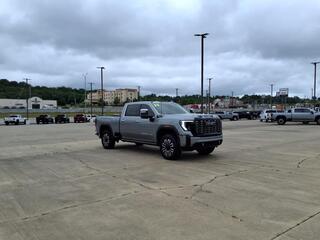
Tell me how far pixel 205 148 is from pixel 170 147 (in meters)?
1.29

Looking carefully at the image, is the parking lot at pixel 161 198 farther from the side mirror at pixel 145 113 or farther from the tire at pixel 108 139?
the tire at pixel 108 139

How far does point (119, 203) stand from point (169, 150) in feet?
18.1

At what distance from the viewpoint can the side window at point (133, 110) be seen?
14330 millimetres

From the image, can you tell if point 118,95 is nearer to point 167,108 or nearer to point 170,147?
point 167,108

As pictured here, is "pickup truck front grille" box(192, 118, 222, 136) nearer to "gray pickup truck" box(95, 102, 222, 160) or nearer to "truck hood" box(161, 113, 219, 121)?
"gray pickup truck" box(95, 102, 222, 160)

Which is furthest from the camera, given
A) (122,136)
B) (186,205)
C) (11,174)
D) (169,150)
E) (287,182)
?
(122,136)

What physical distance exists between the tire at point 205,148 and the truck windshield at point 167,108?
A: 1.47 m

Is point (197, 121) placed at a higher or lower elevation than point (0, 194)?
higher

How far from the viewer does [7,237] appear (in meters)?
5.21

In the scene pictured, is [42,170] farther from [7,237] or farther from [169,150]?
[7,237]

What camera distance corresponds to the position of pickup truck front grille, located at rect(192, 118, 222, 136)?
12.0 meters

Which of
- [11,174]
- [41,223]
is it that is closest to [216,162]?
[11,174]

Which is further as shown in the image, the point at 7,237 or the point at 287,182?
the point at 287,182

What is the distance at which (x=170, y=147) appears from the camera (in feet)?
40.1
